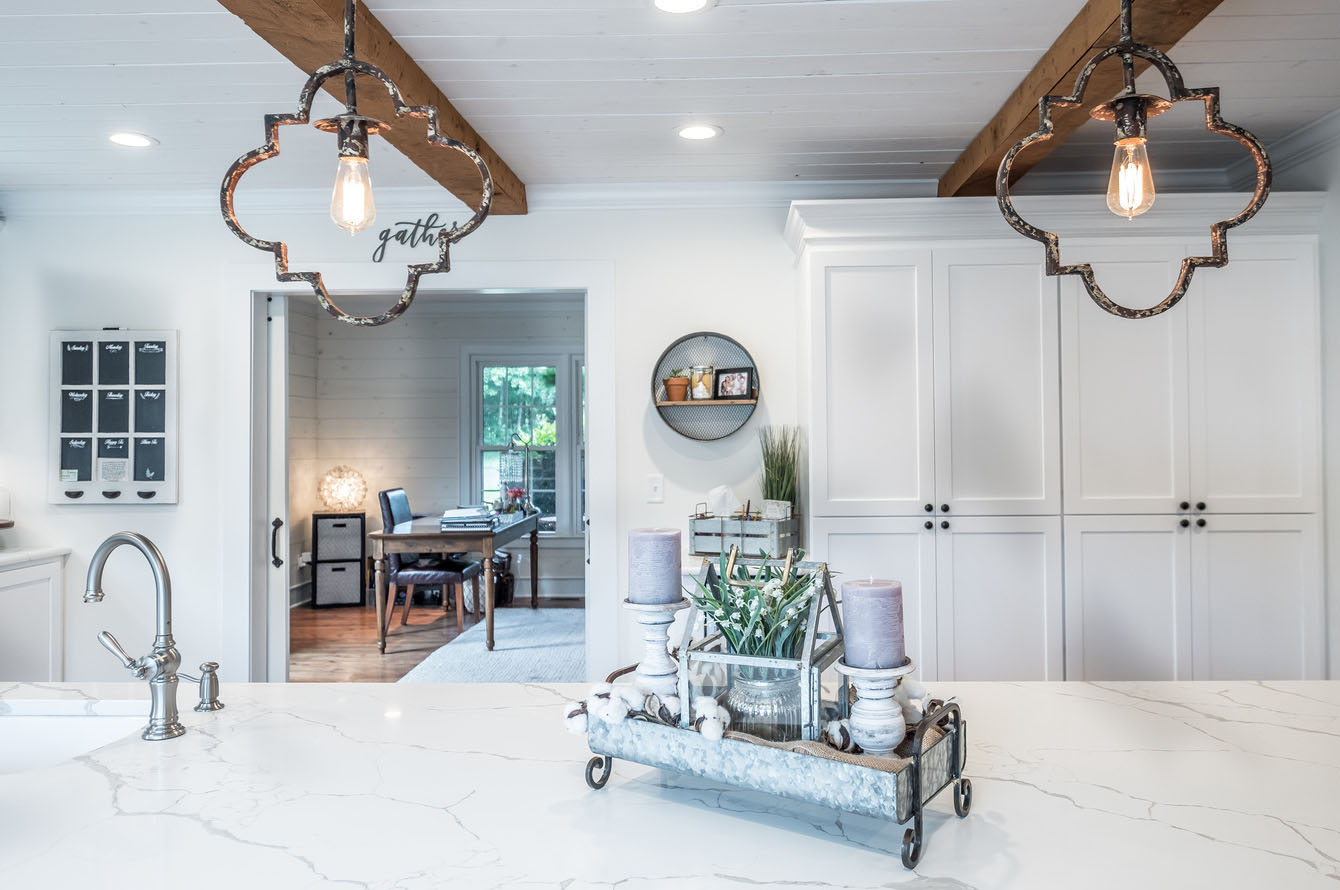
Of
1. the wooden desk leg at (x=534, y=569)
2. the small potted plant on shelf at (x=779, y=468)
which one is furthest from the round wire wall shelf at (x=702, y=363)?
A: the wooden desk leg at (x=534, y=569)

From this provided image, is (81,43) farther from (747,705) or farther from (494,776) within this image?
(747,705)

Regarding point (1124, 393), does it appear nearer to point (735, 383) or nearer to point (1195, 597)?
point (1195, 597)

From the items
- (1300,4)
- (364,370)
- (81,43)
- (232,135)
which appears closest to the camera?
(1300,4)

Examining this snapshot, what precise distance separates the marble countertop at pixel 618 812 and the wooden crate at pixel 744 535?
143 centimetres

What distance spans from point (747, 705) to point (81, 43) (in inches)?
91.7

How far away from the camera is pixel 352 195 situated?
1.19 meters

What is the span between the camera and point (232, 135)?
288 cm

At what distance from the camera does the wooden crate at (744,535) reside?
3.02 meters

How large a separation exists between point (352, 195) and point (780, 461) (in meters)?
2.28

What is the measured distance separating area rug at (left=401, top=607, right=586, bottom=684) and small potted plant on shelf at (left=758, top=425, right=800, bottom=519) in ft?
5.64

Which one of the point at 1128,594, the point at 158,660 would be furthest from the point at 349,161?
the point at 1128,594

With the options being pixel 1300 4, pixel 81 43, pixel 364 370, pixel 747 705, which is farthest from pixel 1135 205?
pixel 364 370

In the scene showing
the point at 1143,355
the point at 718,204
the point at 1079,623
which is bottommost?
the point at 1079,623

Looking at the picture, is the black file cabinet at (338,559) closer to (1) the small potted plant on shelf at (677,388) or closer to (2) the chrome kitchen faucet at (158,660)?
(1) the small potted plant on shelf at (677,388)
